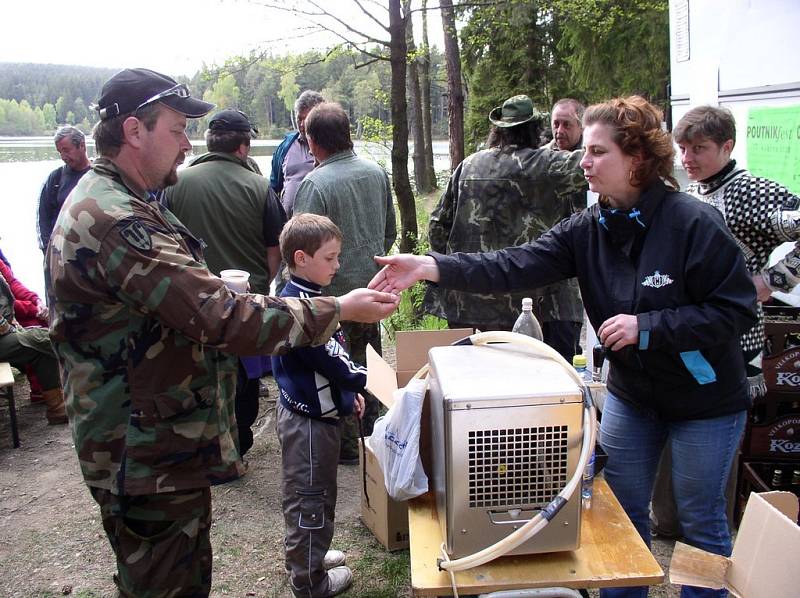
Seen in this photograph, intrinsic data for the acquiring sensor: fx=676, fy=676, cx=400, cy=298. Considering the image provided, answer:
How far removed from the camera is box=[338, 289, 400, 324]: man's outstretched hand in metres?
2.20

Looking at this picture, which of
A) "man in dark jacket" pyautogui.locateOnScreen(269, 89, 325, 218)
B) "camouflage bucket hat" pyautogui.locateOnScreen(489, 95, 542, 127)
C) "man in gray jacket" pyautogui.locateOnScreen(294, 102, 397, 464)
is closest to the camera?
"camouflage bucket hat" pyautogui.locateOnScreen(489, 95, 542, 127)

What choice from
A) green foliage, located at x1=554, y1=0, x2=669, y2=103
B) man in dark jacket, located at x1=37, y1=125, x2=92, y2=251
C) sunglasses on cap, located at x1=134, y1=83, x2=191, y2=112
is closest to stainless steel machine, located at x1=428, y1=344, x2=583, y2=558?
sunglasses on cap, located at x1=134, y1=83, x2=191, y2=112

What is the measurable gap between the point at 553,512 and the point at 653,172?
122 centimetres

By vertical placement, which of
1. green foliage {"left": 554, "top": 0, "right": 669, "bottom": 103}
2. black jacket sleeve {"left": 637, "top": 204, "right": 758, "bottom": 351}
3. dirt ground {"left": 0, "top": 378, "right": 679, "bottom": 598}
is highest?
green foliage {"left": 554, "top": 0, "right": 669, "bottom": 103}

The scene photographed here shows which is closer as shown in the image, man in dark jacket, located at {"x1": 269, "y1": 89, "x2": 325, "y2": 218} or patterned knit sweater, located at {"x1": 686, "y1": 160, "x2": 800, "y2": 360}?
patterned knit sweater, located at {"x1": 686, "y1": 160, "x2": 800, "y2": 360}

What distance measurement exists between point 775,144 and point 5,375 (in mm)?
5333

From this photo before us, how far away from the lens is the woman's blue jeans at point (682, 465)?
229 centimetres

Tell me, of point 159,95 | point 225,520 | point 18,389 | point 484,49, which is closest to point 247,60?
point 18,389

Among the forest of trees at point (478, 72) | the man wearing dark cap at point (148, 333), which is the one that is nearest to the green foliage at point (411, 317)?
the forest of trees at point (478, 72)

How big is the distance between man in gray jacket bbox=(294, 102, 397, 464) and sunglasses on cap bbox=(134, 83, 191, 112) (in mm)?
1860

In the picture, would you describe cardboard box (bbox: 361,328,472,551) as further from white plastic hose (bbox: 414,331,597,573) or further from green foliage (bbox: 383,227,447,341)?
green foliage (bbox: 383,227,447,341)

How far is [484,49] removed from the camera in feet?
48.8

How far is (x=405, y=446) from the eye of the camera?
207 centimetres

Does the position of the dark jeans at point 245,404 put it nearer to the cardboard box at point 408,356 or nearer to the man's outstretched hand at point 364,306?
the cardboard box at point 408,356
